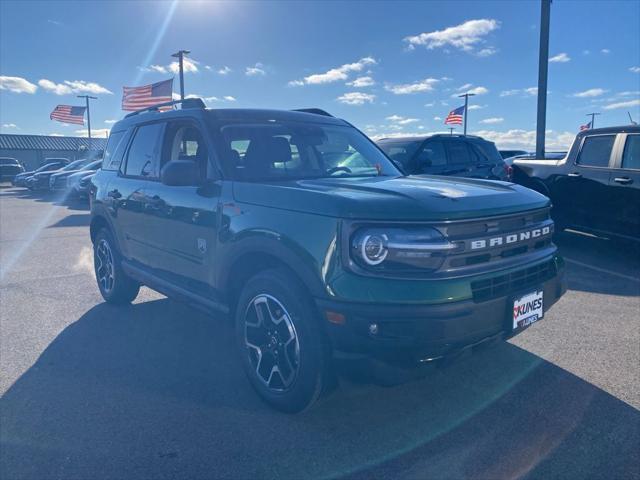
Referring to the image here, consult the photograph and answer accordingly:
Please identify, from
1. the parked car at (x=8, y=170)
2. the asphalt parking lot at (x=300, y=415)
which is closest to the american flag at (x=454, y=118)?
the asphalt parking lot at (x=300, y=415)

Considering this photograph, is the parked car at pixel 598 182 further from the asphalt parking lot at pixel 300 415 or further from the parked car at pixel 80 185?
the parked car at pixel 80 185

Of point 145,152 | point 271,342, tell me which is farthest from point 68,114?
point 271,342

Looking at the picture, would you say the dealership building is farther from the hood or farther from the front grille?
the front grille

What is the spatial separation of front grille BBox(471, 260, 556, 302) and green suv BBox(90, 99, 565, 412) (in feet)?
0.03

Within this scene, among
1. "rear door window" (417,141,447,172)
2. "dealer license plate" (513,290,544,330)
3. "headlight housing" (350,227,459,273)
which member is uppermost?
"rear door window" (417,141,447,172)

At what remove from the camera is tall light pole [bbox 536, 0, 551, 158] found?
13.5 meters

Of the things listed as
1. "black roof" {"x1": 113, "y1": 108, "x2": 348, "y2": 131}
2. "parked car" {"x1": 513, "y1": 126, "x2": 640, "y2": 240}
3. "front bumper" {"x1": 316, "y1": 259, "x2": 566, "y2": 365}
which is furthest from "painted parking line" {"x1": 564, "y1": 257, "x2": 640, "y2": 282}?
"front bumper" {"x1": 316, "y1": 259, "x2": 566, "y2": 365}

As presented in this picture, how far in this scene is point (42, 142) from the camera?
60.5 metres

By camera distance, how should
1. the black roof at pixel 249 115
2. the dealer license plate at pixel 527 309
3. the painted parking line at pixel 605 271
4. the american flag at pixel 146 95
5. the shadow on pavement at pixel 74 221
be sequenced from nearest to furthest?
the dealer license plate at pixel 527 309, the black roof at pixel 249 115, the painted parking line at pixel 605 271, the shadow on pavement at pixel 74 221, the american flag at pixel 146 95

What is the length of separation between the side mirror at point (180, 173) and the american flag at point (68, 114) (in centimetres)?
2918

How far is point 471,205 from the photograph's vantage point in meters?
2.82

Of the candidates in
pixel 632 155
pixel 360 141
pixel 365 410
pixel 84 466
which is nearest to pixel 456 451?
pixel 365 410

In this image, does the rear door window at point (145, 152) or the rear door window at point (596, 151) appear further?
the rear door window at point (596, 151)

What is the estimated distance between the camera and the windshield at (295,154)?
12.0 ft
